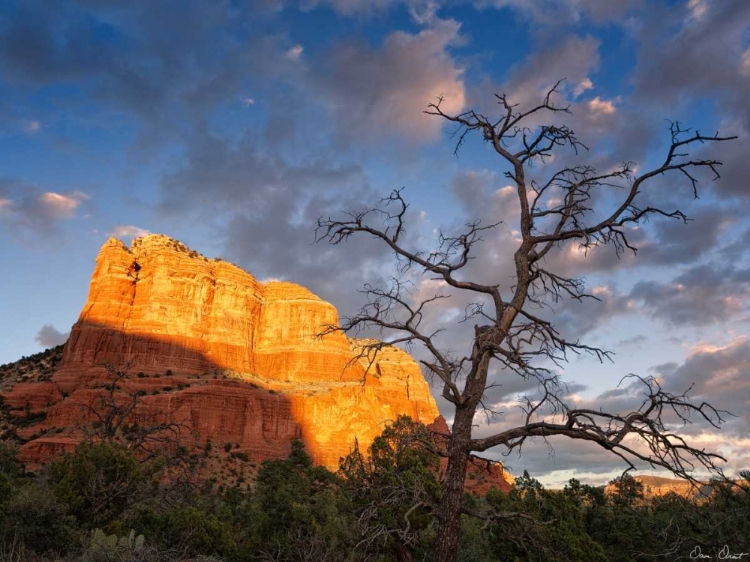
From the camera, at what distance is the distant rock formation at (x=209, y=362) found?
3031 inches

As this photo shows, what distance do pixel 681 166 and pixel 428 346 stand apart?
3642 millimetres

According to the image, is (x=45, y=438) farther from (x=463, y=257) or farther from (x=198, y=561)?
(x=463, y=257)

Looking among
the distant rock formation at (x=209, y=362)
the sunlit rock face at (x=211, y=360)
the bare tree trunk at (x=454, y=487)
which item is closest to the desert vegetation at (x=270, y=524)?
the bare tree trunk at (x=454, y=487)

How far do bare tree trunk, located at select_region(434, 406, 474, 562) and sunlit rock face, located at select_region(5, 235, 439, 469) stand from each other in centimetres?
6329

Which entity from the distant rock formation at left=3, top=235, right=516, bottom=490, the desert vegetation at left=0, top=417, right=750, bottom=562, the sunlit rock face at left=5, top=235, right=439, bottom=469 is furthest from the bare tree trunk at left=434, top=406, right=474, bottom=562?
the distant rock formation at left=3, top=235, right=516, bottom=490

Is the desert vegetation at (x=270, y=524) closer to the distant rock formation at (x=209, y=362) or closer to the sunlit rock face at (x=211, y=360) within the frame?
the sunlit rock face at (x=211, y=360)

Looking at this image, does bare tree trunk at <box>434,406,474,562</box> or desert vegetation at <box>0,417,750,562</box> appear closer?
bare tree trunk at <box>434,406,474,562</box>

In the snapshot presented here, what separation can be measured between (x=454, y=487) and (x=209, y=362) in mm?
94663

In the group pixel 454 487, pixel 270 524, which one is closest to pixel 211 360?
pixel 270 524

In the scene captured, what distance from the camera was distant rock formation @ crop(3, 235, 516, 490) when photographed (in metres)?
77.0

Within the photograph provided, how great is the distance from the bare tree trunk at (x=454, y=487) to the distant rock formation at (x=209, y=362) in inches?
2686

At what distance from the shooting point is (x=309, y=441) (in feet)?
278

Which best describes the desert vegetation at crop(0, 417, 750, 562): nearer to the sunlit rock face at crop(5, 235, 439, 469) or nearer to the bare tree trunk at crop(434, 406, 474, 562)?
the bare tree trunk at crop(434, 406, 474, 562)

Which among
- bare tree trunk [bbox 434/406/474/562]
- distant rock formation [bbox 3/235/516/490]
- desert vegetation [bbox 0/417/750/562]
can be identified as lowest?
desert vegetation [bbox 0/417/750/562]
